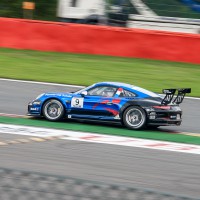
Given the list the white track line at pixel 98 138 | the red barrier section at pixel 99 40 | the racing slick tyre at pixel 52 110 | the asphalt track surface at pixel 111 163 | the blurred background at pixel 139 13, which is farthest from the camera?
the blurred background at pixel 139 13

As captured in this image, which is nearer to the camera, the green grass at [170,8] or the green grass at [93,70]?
the green grass at [93,70]

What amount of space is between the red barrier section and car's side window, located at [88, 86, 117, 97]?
29.8 ft

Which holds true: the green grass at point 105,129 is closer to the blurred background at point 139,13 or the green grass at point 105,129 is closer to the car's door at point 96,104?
Answer: the car's door at point 96,104

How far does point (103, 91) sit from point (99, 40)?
952 centimetres

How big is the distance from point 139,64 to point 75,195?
18426mm

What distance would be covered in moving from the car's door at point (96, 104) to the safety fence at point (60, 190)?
31.4 ft

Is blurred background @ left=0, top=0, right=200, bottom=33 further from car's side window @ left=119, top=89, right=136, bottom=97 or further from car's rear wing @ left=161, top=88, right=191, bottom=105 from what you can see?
car's rear wing @ left=161, top=88, right=191, bottom=105

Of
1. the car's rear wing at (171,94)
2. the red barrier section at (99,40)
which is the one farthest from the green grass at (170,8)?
the car's rear wing at (171,94)

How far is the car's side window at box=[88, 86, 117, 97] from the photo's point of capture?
14422mm

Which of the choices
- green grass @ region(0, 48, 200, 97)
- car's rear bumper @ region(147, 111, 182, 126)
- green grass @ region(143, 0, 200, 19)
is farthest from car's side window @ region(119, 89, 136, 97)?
green grass @ region(143, 0, 200, 19)

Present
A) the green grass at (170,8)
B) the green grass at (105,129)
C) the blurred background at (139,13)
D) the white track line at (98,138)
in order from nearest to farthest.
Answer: the white track line at (98,138) → the green grass at (105,129) → the green grass at (170,8) → the blurred background at (139,13)

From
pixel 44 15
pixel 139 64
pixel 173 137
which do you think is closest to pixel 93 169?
pixel 173 137

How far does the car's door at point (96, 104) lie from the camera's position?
14375mm

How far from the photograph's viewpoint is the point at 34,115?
49.3ft
